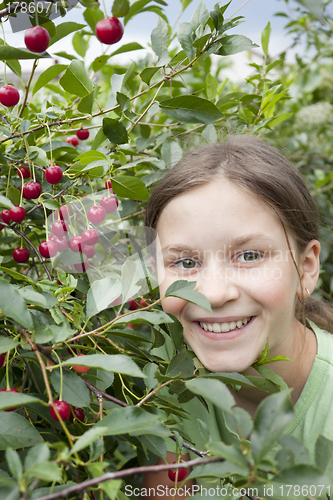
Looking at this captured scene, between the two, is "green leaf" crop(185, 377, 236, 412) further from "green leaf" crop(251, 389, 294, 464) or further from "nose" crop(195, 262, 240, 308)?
"nose" crop(195, 262, 240, 308)

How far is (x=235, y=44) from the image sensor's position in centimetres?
75

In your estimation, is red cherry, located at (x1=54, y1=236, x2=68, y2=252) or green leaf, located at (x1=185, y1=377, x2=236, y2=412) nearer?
green leaf, located at (x1=185, y1=377, x2=236, y2=412)

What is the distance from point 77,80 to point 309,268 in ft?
2.43

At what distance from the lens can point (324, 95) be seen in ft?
9.26

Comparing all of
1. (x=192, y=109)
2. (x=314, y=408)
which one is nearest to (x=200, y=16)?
(x=192, y=109)

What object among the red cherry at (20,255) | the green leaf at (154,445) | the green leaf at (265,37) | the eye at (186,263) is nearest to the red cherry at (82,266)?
the red cherry at (20,255)

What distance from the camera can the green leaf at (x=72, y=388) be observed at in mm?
580

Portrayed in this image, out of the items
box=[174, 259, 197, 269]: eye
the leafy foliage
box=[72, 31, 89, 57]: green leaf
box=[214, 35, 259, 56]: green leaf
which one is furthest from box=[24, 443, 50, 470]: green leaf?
box=[72, 31, 89, 57]: green leaf

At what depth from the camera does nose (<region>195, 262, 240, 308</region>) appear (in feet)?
2.81

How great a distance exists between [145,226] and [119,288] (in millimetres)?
563

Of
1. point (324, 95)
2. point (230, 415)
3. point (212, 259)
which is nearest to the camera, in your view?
point (230, 415)

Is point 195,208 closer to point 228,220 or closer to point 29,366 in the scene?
point 228,220

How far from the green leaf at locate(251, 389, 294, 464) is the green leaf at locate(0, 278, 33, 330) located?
0.96 feet

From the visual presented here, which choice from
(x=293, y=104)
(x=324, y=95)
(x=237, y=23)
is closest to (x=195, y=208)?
(x=237, y=23)
